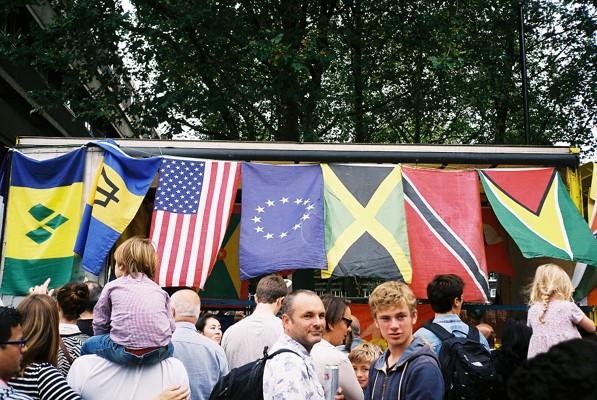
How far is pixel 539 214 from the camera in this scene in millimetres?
9758

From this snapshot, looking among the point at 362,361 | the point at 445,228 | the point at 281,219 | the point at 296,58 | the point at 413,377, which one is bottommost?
the point at 362,361

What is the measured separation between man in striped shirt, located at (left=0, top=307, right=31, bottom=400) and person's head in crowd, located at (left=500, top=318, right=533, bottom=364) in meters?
4.23

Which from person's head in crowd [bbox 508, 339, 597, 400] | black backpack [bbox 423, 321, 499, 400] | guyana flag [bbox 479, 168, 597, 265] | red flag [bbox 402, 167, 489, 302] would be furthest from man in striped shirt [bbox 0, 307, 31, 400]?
guyana flag [bbox 479, 168, 597, 265]

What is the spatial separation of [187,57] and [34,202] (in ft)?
31.5

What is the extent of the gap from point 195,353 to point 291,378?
188 centimetres

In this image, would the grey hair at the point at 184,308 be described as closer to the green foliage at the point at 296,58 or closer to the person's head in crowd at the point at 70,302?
the person's head in crowd at the point at 70,302

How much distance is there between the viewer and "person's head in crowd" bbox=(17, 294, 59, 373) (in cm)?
389

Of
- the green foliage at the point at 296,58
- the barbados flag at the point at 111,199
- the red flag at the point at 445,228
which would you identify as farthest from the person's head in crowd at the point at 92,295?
the green foliage at the point at 296,58

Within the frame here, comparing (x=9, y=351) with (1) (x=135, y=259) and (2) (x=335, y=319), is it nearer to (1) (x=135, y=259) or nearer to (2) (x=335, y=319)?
(1) (x=135, y=259)

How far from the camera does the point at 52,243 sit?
365 inches

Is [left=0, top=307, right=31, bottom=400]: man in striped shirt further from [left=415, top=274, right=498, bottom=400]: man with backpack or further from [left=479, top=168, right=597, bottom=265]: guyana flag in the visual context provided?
[left=479, top=168, right=597, bottom=265]: guyana flag

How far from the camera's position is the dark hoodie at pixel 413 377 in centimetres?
395

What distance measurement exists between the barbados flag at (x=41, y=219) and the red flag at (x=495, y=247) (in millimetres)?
7364

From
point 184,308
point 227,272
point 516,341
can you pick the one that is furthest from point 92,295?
point 227,272
